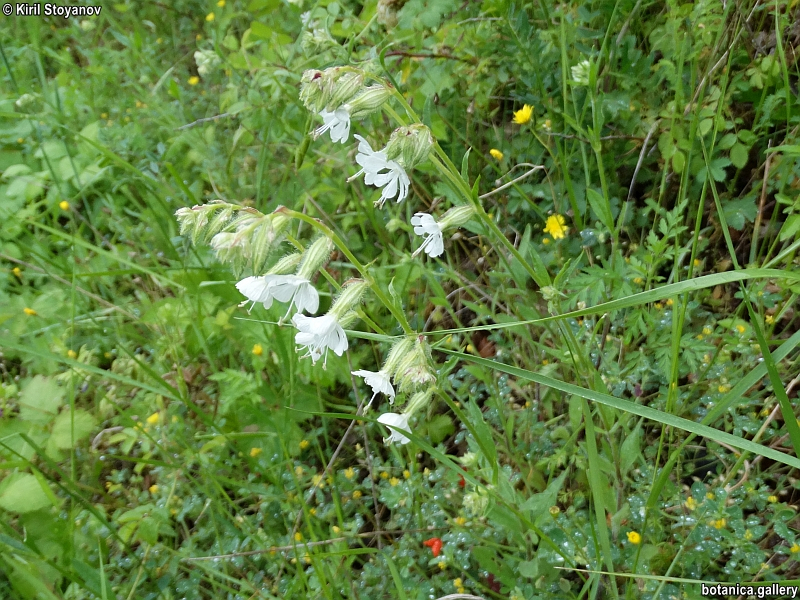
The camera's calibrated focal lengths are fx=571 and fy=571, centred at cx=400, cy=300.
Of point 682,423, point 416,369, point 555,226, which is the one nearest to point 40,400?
point 416,369

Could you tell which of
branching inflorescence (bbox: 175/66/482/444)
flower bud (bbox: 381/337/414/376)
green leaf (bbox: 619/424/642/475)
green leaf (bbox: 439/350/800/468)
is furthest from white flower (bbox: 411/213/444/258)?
green leaf (bbox: 619/424/642/475)

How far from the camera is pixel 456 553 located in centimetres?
170

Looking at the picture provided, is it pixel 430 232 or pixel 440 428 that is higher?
pixel 430 232

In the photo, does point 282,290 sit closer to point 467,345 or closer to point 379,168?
point 379,168

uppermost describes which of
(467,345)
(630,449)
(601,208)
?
(601,208)

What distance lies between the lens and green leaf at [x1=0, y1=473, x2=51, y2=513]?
79.7 inches

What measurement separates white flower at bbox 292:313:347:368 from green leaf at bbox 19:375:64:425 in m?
1.56

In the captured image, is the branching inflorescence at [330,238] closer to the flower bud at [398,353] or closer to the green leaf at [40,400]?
the flower bud at [398,353]

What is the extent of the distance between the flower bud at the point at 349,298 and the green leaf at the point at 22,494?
1.48m

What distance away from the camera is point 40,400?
92.4 inches

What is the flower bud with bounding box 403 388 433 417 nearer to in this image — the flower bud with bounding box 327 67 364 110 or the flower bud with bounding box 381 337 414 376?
the flower bud with bounding box 381 337 414 376

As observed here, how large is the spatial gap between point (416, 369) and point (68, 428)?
1.76 metres

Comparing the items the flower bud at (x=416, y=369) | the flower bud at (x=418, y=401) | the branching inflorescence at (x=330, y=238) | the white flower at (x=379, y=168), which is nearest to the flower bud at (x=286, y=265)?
the branching inflorescence at (x=330, y=238)

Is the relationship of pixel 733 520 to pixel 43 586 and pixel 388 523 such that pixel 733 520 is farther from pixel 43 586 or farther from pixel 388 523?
pixel 43 586
